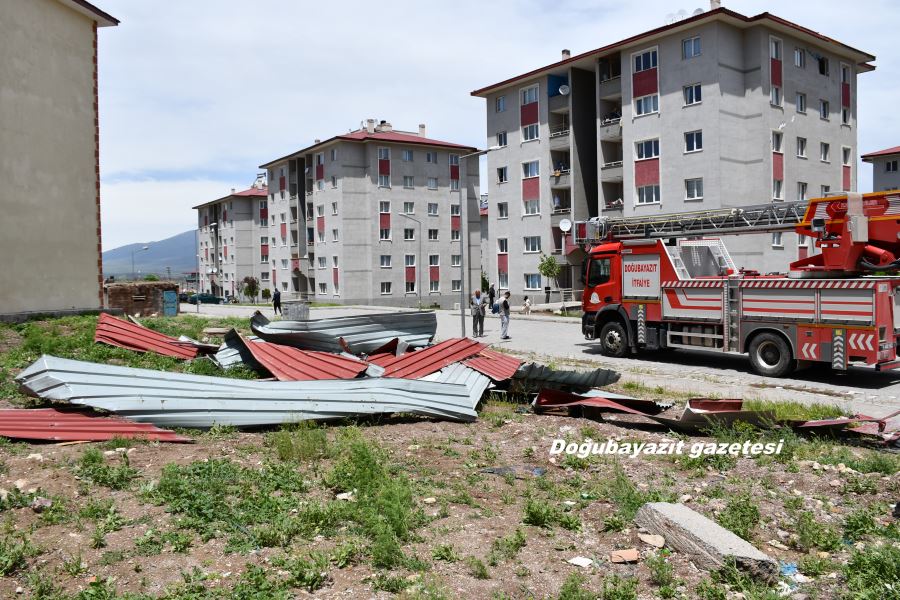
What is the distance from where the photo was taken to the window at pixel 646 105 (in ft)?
126

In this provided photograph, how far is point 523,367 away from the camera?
1239 cm

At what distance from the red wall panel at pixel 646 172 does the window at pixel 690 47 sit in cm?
580

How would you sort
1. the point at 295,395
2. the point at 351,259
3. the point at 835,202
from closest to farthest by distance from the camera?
the point at 295,395, the point at 835,202, the point at 351,259

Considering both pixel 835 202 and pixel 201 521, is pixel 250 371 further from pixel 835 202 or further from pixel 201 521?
pixel 835 202

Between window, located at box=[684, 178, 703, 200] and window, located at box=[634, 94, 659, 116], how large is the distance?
4883 millimetres

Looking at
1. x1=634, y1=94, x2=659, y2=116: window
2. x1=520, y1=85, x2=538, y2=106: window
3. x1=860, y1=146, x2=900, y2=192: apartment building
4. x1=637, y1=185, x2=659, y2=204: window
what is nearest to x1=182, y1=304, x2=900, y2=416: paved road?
x1=637, y1=185, x2=659, y2=204: window

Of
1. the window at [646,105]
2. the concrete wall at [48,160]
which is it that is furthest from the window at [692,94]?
the concrete wall at [48,160]

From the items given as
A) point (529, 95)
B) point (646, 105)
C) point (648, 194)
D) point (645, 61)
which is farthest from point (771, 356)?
point (529, 95)

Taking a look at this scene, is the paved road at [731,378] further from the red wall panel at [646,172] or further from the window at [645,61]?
the window at [645,61]

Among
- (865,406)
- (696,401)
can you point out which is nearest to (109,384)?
(696,401)

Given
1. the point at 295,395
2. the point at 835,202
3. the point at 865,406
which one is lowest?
the point at 865,406

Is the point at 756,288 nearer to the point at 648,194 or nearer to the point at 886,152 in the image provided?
the point at 648,194

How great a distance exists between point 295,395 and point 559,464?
159 inches

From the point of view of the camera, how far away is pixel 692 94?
36656 millimetres
